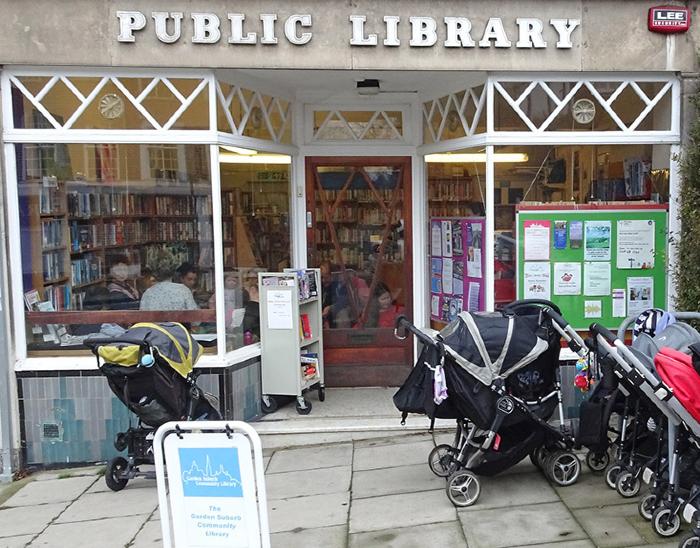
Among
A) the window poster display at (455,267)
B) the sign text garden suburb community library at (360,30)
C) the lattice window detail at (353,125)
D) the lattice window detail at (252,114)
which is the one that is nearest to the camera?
the sign text garden suburb community library at (360,30)

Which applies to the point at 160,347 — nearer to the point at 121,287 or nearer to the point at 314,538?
the point at 121,287

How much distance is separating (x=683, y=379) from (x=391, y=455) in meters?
2.87

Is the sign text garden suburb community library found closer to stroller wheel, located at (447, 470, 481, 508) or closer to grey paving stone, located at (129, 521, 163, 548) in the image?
stroller wheel, located at (447, 470, 481, 508)

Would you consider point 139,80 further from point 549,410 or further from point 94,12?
point 549,410

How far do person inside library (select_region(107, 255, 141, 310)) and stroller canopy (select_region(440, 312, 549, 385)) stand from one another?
3.17 meters

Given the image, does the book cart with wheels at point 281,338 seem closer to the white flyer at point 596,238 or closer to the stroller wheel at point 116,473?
the stroller wheel at point 116,473

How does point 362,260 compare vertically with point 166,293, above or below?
above

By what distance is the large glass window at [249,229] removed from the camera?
22.6 feet

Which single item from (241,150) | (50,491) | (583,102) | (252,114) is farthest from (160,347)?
(583,102)

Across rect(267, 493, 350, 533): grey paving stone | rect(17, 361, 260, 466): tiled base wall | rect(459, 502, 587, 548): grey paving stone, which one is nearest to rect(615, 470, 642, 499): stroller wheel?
rect(459, 502, 587, 548): grey paving stone

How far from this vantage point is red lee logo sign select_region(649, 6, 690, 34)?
6430 mm

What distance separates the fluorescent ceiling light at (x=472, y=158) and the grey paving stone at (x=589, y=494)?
115 inches

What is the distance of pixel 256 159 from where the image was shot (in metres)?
7.19

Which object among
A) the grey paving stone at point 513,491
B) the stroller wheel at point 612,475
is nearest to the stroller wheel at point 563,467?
the grey paving stone at point 513,491
